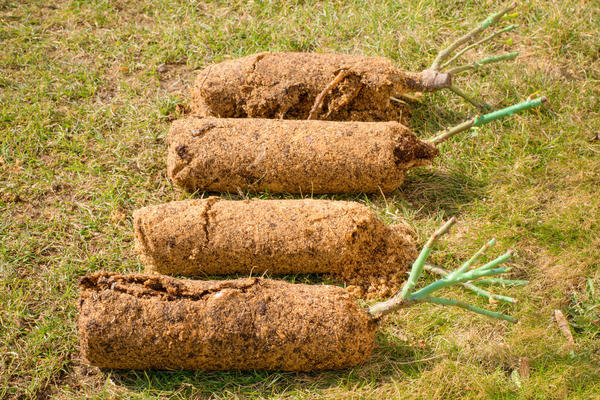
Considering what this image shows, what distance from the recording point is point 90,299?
2783 mm

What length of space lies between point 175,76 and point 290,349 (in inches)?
92.9

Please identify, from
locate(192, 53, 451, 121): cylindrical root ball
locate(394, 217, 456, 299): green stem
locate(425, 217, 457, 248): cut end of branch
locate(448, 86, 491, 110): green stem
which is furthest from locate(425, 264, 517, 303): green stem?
locate(448, 86, 491, 110): green stem

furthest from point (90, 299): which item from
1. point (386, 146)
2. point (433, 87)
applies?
point (433, 87)

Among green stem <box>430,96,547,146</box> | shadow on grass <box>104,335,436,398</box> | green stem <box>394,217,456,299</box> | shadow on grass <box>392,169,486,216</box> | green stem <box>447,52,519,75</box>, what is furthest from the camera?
green stem <box>447,52,519,75</box>

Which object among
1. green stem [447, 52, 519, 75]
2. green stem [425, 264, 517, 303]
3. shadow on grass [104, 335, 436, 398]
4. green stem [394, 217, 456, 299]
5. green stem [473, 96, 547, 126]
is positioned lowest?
shadow on grass [104, 335, 436, 398]

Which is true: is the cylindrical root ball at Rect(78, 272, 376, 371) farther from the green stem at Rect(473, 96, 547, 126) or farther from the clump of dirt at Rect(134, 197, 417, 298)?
the green stem at Rect(473, 96, 547, 126)

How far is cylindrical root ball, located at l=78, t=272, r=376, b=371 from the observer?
8.98 feet

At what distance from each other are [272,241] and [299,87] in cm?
111

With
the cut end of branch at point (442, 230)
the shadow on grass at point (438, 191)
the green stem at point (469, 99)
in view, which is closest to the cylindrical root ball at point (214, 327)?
the cut end of branch at point (442, 230)

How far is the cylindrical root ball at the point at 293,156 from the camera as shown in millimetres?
3424

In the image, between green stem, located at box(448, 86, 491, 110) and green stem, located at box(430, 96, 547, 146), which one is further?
green stem, located at box(448, 86, 491, 110)

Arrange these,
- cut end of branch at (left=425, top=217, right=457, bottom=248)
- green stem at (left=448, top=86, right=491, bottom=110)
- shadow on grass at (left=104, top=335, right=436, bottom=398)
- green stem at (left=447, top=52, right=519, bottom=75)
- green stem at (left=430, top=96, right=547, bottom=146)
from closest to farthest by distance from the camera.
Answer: cut end of branch at (left=425, top=217, right=457, bottom=248) < shadow on grass at (left=104, top=335, right=436, bottom=398) < green stem at (left=430, top=96, right=547, bottom=146) < green stem at (left=447, top=52, right=519, bottom=75) < green stem at (left=448, top=86, right=491, bottom=110)

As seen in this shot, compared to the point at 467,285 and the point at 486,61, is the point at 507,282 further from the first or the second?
the point at 486,61

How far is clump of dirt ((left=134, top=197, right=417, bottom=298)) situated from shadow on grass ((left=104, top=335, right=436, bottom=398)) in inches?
15.1
